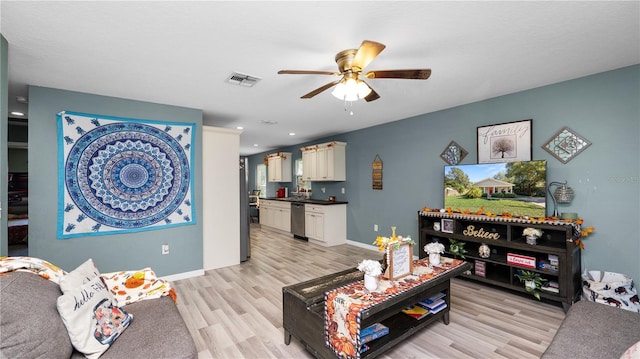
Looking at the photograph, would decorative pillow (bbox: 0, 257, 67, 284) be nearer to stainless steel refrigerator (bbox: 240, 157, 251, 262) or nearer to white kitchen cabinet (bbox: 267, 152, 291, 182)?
stainless steel refrigerator (bbox: 240, 157, 251, 262)

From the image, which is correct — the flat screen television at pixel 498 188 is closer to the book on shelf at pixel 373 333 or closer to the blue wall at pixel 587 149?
the blue wall at pixel 587 149

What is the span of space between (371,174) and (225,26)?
3.97 meters

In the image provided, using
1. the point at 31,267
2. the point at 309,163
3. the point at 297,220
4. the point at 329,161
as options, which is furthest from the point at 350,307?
the point at 309,163

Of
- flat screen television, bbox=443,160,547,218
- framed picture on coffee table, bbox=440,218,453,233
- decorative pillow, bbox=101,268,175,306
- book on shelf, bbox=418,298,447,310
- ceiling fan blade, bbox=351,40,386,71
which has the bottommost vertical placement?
book on shelf, bbox=418,298,447,310

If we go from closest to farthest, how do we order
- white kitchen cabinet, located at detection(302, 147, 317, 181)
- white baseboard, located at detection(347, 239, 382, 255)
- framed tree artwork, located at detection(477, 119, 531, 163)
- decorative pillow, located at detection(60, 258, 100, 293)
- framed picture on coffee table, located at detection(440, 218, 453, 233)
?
decorative pillow, located at detection(60, 258, 100, 293) → framed tree artwork, located at detection(477, 119, 531, 163) → framed picture on coffee table, located at detection(440, 218, 453, 233) → white baseboard, located at detection(347, 239, 382, 255) → white kitchen cabinet, located at detection(302, 147, 317, 181)

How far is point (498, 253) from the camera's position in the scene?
3.36m

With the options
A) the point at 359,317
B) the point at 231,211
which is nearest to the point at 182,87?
the point at 231,211

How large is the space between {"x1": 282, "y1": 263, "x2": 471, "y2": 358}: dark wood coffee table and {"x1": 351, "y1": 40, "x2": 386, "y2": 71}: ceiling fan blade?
1613mm

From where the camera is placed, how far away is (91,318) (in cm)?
143

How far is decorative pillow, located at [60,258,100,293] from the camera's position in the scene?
1483 millimetres

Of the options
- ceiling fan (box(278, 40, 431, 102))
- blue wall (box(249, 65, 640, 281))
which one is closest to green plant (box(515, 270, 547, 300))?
blue wall (box(249, 65, 640, 281))

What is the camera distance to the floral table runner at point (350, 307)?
1638mm

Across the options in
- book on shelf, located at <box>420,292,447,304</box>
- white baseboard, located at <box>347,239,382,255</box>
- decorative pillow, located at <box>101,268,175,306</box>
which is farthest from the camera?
white baseboard, located at <box>347,239,382,255</box>

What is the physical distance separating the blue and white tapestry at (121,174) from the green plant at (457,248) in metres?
3.57
